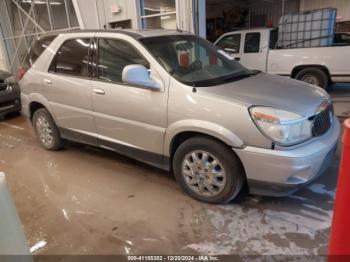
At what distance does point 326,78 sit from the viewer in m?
6.67

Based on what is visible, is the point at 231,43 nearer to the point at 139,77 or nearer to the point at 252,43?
the point at 252,43

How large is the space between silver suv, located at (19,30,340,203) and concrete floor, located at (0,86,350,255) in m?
0.27

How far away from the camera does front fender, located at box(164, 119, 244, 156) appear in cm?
247

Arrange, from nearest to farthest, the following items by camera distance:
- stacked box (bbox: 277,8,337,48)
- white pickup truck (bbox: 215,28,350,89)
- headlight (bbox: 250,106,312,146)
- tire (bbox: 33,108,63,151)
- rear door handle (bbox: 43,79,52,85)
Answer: headlight (bbox: 250,106,312,146) → rear door handle (bbox: 43,79,52,85) → tire (bbox: 33,108,63,151) → white pickup truck (bbox: 215,28,350,89) → stacked box (bbox: 277,8,337,48)

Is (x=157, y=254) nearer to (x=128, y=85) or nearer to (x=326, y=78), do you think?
(x=128, y=85)

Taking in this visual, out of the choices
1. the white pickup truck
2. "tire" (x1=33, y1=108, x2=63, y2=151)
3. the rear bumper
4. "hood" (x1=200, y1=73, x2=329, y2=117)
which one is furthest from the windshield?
the rear bumper

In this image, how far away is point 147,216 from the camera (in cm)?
273

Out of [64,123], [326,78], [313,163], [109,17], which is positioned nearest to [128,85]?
[64,123]

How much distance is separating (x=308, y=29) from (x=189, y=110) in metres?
5.57

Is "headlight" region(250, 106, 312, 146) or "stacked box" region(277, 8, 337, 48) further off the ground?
"stacked box" region(277, 8, 337, 48)

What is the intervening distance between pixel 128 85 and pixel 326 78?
211 inches

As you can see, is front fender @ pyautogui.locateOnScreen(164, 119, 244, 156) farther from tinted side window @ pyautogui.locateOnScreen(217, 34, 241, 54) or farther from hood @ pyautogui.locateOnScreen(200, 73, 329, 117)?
tinted side window @ pyautogui.locateOnScreen(217, 34, 241, 54)

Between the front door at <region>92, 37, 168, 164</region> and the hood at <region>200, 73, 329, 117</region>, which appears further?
the front door at <region>92, 37, 168, 164</region>

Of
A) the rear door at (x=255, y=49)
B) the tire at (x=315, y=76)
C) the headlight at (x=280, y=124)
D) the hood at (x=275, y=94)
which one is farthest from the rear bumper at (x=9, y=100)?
the tire at (x=315, y=76)
